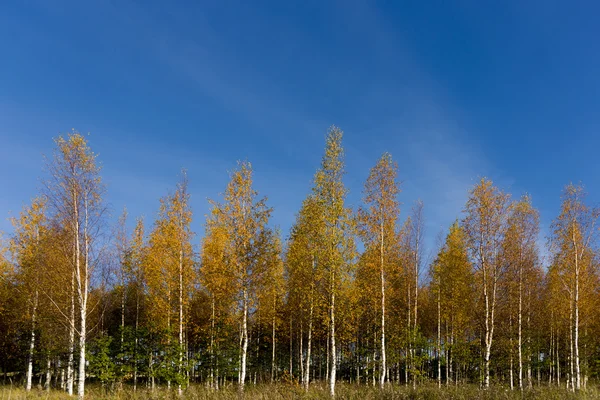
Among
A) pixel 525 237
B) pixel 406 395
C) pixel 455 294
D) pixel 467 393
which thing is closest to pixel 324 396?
pixel 406 395

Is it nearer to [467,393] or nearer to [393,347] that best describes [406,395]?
[467,393]

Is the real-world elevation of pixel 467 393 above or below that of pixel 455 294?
below

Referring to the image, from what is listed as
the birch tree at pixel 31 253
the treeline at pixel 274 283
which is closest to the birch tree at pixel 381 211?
the treeline at pixel 274 283

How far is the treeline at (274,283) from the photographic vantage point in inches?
917

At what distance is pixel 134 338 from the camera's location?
99.3 feet

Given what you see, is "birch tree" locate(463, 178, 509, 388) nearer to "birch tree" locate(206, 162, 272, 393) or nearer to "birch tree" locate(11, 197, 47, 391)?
"birch tree" locate(206, 162, 272, 393)

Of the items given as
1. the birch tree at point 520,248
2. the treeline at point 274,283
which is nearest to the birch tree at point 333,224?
the treeline at point 274,283

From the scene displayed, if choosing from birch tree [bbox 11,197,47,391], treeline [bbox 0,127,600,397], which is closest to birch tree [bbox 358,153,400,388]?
treeline [bbox 0,127,600,397]

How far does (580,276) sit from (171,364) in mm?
28085

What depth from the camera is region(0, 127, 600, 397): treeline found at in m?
23.3

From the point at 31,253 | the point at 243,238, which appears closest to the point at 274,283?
the point at 243,238

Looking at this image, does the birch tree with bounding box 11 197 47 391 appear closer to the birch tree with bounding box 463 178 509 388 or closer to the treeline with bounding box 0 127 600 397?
the treeline with bounding box 0 127 600 397

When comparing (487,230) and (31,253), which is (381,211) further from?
(31,253)

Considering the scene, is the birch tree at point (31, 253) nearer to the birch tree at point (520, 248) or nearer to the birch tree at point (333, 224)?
the birch tree at point (333, 224)
